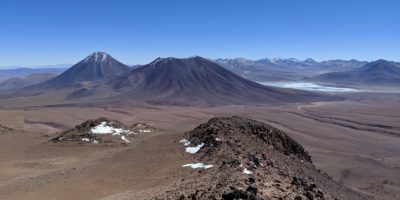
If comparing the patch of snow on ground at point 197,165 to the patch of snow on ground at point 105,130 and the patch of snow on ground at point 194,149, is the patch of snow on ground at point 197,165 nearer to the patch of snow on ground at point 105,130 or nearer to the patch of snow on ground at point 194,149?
the patch of snow on ground at point 194,149

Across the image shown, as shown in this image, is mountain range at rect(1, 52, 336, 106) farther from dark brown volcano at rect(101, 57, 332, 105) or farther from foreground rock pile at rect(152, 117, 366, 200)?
foreground rock pile at rect(152, 117, 366, 200)

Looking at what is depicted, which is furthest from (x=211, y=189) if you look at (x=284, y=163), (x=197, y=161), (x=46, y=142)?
(x=46, y=142)

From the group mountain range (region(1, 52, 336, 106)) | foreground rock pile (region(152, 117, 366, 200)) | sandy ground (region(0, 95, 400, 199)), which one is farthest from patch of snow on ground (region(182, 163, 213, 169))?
mountain range (region(1, 52, 336, 106))

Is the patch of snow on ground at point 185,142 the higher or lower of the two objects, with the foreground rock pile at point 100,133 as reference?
higher

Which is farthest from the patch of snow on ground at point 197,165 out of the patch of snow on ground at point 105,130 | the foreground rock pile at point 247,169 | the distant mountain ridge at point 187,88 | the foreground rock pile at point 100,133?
the distant mountain ridge at point 187,88

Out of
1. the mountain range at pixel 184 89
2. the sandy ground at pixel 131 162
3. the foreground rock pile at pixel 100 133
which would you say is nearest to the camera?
the sandy ground at pixel 131 162

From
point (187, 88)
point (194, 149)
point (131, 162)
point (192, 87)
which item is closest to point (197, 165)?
point (194, 149)
